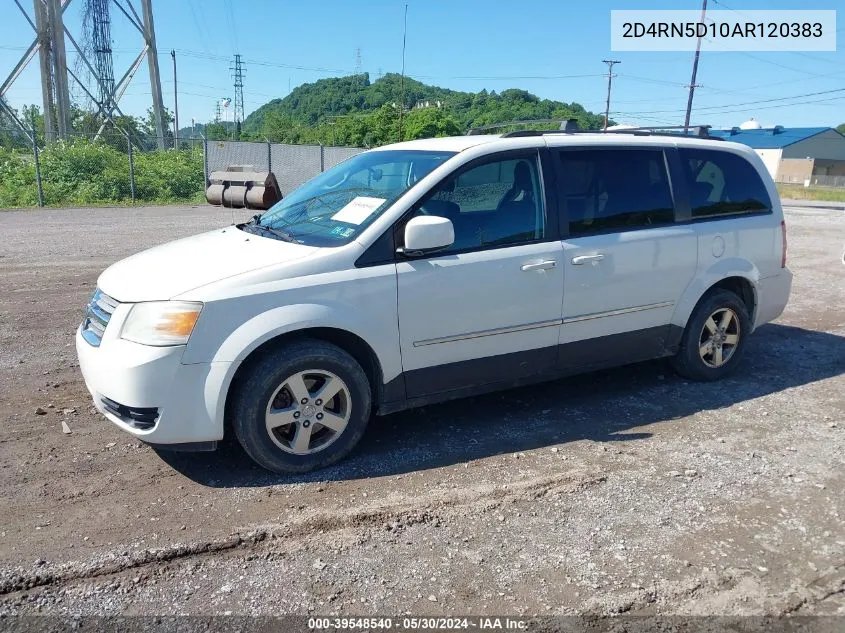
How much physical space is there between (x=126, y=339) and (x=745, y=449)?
12.6 feet

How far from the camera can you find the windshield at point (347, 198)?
4.29m

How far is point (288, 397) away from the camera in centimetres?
397

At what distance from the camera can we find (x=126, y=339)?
375 centimetres

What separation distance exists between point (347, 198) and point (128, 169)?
22171mm

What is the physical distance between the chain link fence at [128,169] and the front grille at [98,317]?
57.9ft

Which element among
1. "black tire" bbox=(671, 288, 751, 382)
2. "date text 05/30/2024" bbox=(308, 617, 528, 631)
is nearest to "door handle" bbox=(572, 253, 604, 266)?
"black tire" bbox=(671, 288, 751, 382)

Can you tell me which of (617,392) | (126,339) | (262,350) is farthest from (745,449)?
(126,339)

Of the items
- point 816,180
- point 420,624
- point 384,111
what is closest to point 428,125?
point 384,111

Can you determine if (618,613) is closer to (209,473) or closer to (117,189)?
(209,473)

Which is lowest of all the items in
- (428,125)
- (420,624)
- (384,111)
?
(420,624)

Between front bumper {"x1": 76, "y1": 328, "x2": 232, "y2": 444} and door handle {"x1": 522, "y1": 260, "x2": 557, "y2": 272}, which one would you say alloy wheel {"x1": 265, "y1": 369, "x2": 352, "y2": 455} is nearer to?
front bumper {"x1": 76, "y1": 328, "x2": 232, "y2": 444}

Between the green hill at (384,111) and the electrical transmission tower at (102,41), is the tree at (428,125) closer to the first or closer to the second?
the green hill at (384,111)

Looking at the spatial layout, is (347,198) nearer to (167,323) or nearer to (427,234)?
(427,234)

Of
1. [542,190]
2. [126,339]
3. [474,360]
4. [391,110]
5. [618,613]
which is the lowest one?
[618,613]
